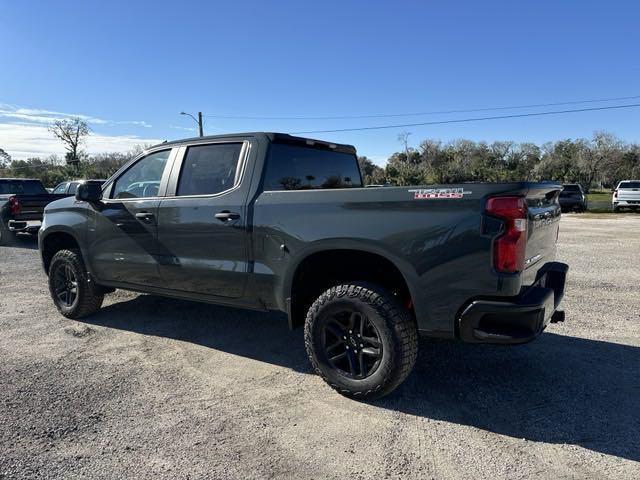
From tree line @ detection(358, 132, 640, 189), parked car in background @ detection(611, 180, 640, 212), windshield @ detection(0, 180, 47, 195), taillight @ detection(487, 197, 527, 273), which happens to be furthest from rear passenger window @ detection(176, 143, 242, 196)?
tree line @ detection(358, 132, 640, 189)

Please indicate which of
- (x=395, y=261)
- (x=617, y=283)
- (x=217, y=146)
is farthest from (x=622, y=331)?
(x=217, y=146)

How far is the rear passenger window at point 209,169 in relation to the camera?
4.01 meters

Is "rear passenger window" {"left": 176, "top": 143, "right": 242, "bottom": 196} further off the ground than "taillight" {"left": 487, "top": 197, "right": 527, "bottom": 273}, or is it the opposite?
"rear passenger window" {"left": 176, "top": 143, "right": 242, "bottom": 196}

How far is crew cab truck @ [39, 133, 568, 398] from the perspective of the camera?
2842 millimetres

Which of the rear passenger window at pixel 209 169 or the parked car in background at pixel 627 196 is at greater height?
the rear passenger window at pixel 209 169

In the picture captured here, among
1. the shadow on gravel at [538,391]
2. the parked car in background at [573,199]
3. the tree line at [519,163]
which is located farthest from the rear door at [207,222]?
the tree line at [519,163]

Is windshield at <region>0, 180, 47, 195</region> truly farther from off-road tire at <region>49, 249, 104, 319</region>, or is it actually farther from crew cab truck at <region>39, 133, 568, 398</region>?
crew cab truck at <region>39, 133, 568, 398</region>

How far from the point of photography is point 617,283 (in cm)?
688

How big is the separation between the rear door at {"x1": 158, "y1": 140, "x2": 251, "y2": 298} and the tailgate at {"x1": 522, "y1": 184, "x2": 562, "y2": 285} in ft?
6.80

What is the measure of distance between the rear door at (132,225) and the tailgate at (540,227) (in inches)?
120

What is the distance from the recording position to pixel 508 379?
369 centimetres

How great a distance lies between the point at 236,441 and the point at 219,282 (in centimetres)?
147

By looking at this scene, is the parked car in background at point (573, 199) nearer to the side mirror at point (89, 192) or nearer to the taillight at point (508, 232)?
the taillight at point (508, 232)

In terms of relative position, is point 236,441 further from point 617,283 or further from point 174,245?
point 617,283
